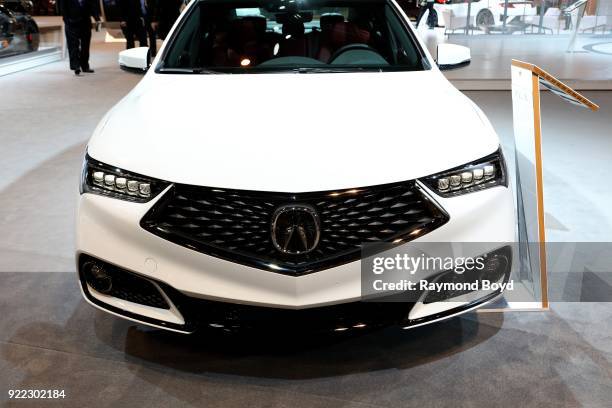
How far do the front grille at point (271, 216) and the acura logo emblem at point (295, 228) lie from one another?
1 cm

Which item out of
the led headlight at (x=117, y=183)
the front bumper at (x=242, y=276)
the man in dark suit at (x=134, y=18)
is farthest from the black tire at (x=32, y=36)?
the front bumper at (x=242, y=276)

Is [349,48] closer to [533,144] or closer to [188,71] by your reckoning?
[188,71]

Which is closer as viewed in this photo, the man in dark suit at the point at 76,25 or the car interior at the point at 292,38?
the car interior at the point at 292,38

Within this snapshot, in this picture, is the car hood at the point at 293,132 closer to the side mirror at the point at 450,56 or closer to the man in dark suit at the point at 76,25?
the side mirror at the point at 450,56

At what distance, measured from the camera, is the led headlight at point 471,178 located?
1963 millimetres

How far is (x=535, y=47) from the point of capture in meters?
11.9

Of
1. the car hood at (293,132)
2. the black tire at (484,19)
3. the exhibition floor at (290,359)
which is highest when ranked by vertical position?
the black tire at (484,19)

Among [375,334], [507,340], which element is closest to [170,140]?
[375,334]

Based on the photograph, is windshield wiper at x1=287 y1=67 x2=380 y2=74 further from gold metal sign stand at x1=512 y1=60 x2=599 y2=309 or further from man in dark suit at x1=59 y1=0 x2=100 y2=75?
man in dark suit at x1=59 y1=0 x2=100 y2=75

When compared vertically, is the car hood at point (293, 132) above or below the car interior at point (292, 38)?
below

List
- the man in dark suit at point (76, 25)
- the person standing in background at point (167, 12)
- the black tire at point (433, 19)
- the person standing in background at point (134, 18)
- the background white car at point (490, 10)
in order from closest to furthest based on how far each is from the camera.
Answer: the man in dark suit at point (76, 25), the person standing in background at point (134, 18), the person standing in background at point (167, 12), the background white car at point (490, 10), the black tire at point (433, 19)

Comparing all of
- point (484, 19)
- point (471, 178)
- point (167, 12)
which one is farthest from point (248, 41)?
point (484, 19)

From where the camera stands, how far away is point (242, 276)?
6.22ft

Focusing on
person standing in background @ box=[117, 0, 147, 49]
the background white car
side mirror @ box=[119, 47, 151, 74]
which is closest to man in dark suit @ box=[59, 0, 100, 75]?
person standing in background @ box=[117, 0, 147, 49]
